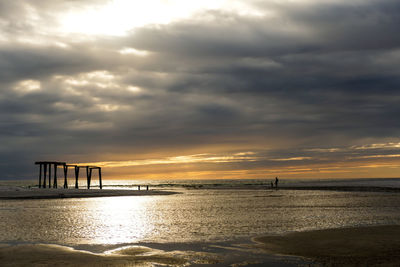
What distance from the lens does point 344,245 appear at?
14.5m

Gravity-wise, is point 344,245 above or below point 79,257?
below

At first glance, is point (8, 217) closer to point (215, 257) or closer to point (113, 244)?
point (113, 244)

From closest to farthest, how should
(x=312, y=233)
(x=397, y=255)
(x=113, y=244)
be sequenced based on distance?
(x=397, y=255) < (x=113, y=244) < (x=312, y=233)

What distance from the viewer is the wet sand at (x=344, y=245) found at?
12086mm

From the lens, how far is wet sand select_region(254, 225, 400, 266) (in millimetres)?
12086

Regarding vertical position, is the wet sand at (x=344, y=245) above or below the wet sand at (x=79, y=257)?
below

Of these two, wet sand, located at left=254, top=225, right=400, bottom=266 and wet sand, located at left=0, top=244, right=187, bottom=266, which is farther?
wet sand, located at left=254, top=225, right=400, bottom=266

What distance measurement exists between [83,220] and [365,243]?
16.1 meters

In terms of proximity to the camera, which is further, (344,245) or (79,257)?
(344,245)

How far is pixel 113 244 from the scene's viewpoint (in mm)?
15133

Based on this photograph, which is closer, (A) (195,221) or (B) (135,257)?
(B) (135,257)

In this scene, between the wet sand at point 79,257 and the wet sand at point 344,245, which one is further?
the wet sand at point 344,245

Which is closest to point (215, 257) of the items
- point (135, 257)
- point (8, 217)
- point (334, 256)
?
point (135, 257)

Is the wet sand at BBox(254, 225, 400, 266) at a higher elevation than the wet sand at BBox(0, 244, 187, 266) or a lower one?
lower
